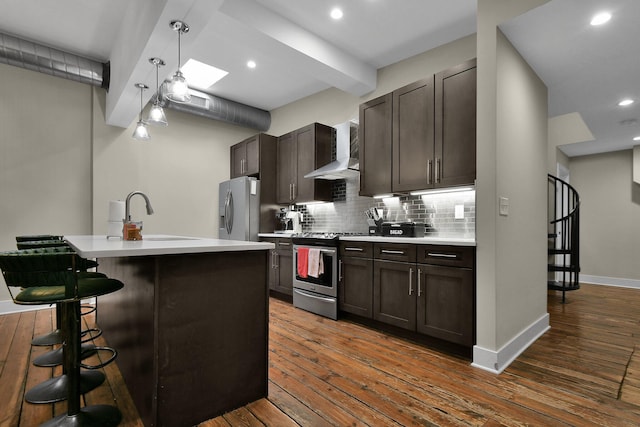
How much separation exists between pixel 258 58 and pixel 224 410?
3.78 m

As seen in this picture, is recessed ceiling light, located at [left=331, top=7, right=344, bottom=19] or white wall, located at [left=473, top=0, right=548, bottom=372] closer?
white wall, located at [left=473, top=0, right=548, bottom=372]

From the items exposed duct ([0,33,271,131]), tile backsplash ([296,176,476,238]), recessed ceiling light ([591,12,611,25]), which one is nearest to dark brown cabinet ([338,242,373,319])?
tile backsplash ([296,176,476,238])

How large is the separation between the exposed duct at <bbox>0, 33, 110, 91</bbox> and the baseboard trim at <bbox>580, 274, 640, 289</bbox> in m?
9.04

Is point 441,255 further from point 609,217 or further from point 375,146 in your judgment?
point 609,217

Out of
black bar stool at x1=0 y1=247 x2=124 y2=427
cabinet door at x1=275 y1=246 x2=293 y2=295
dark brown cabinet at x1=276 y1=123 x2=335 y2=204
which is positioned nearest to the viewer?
black bar stool at x1=0 y1=247 x2=124 y2=427

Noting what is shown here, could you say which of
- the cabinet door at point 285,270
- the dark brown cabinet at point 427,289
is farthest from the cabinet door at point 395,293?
the cabinet door at point 285,270

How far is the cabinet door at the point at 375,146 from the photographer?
361cm

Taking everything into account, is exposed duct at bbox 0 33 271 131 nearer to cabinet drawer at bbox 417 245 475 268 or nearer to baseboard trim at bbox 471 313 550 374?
cabinet drawer at bbox 417 245 475 268

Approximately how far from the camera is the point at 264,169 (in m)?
5.23

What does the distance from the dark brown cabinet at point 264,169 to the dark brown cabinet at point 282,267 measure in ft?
1.81

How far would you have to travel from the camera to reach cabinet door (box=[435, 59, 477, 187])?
289 cm

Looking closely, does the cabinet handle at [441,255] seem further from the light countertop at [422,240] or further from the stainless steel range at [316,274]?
the stainless steel range at [316,274]

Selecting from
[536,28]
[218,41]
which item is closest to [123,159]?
[218,41]

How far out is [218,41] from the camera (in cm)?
364
